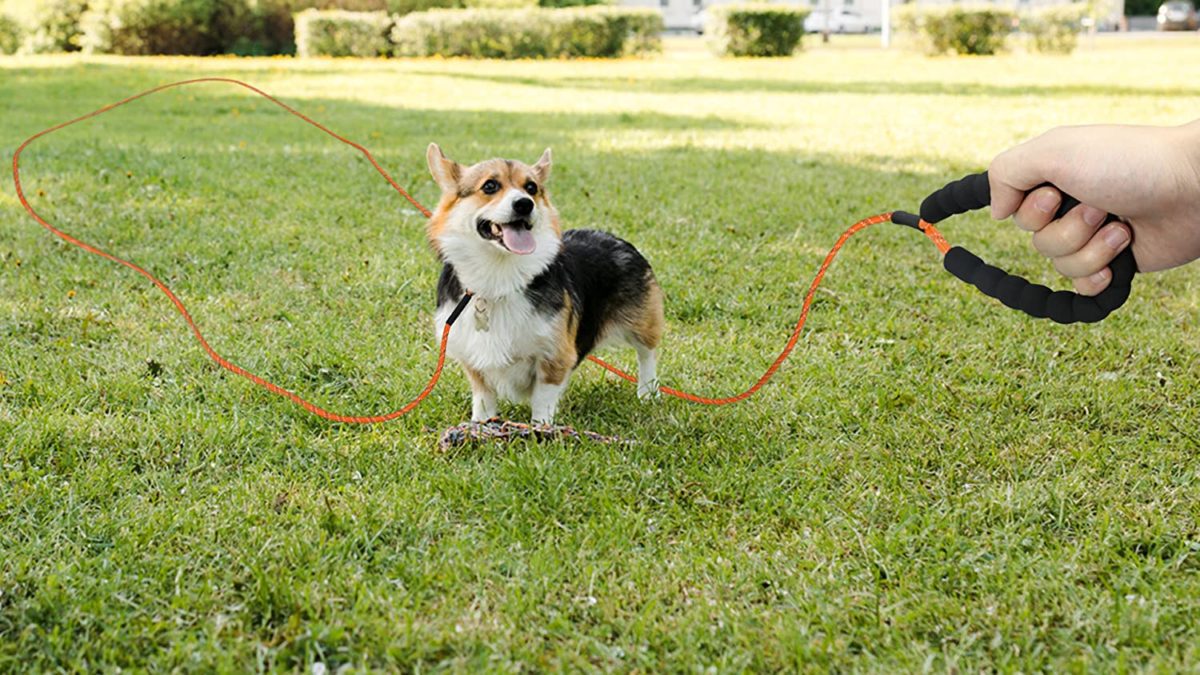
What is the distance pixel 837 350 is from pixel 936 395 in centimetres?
67

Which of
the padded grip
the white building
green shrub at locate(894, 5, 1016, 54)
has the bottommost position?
the padded grip

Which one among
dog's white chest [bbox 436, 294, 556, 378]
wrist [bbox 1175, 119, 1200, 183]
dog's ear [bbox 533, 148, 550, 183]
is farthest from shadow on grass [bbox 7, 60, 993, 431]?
wrist [bbox 1175, 119, 1200, 183]

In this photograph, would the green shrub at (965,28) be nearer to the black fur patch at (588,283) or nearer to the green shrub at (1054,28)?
the green shrub at (1054,28)

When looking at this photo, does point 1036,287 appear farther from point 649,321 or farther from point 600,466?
point 649,321

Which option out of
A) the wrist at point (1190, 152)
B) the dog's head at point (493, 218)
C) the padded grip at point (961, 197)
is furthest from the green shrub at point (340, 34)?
the wrist at point (1190, 152)

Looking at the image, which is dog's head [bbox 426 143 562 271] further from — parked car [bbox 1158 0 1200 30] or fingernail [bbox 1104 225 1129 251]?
parked car [bbox 1158 0 1200 30]

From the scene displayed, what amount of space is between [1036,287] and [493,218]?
178cm

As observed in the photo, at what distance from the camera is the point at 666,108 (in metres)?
14.2

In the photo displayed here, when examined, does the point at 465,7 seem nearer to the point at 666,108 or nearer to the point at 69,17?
the point at 69,17

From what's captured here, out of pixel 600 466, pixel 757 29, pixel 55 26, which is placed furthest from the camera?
pixel 757 29

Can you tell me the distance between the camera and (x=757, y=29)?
81.8 feet

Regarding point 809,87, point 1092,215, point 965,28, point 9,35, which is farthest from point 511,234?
point 9,35

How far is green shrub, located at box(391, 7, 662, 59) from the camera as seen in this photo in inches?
939

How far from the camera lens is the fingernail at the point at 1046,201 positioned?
2.40m
